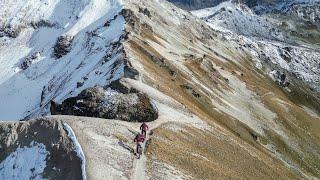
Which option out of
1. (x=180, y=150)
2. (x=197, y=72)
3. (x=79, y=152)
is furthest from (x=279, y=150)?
(x=79, y=152)

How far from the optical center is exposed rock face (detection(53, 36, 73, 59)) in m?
141

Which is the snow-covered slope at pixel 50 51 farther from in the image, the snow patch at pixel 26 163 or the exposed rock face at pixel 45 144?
the snow patch at pixel 26 163

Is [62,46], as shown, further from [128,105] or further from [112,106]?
[112,106]

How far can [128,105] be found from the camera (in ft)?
208

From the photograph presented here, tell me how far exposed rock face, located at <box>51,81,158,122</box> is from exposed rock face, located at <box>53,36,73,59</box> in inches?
2937

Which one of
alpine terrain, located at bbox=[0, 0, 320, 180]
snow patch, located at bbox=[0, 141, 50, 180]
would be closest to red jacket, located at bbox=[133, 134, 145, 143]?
alpine terrain, located at bbox=[0, 0, 320, 180]

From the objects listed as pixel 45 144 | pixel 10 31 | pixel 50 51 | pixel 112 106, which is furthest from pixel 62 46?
pixel 45 144

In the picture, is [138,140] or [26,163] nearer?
[26,163]

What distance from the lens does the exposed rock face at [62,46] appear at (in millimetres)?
140625

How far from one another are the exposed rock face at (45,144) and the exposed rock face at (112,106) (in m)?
15.2

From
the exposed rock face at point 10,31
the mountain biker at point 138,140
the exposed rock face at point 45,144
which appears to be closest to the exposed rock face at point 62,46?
the exposed rock face at point 10,31

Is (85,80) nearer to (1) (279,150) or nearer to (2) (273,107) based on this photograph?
(1) (279,150)

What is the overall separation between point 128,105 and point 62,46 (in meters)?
83.4

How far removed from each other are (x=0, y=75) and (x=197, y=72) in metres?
53.8
